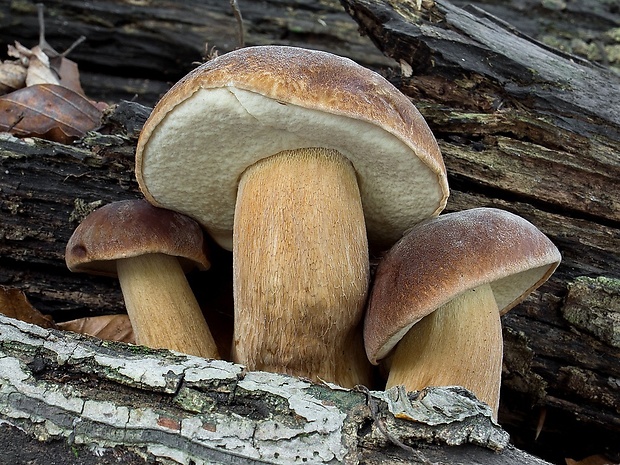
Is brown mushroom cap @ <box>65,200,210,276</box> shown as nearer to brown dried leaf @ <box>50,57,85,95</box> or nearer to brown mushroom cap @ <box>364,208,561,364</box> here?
brown mushroom cap @ <box>364,208,561,364</box>

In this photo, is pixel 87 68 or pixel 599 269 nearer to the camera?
pixel 599 269

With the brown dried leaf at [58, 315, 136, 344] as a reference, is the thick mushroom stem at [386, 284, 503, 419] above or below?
above

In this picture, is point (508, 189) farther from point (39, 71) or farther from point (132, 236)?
point (39, 71)

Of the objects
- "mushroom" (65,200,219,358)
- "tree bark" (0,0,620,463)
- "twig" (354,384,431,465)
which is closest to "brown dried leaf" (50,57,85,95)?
"tree bark" (0,0,620,463)

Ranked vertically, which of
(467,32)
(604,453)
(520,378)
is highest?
(467,32)

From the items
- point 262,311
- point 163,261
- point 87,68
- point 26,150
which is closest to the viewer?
point 262,311

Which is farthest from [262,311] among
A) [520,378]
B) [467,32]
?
[467,32]

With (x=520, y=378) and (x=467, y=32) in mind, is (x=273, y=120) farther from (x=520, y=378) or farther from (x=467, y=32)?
(x=520, y=378)
